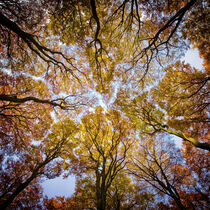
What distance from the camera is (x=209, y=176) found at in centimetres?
964

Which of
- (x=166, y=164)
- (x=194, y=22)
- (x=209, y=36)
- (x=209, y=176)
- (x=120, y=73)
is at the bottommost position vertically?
(x=209, y=176)

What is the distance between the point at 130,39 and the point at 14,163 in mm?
15800

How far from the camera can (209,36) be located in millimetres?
3453

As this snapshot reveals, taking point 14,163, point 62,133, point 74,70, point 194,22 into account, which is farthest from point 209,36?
point 14,163

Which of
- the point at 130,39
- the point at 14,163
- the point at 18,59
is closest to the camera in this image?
the point at 130,39

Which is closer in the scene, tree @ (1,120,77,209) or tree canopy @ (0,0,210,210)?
tree canopy @ (0,0,210,210)

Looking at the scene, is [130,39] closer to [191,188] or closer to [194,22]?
[194,22]

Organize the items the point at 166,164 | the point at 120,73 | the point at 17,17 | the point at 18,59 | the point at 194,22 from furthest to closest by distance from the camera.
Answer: the point at 166,164 → the point at 120,73 → the point at 18,59 → the point at 17,17 → the point at 194,22

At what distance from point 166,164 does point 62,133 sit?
1030 cm

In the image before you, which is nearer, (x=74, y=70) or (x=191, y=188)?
(x=74, y=70)

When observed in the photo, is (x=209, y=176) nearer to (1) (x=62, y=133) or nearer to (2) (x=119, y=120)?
(2) (x=119, y=120)

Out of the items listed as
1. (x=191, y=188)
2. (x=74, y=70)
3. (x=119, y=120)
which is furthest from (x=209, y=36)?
(x=191, y=188)

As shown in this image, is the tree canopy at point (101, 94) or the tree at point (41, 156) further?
the tree at point (41, 156)

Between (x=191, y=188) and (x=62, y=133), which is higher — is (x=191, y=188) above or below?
below
